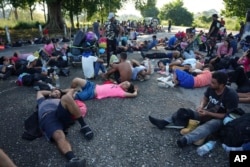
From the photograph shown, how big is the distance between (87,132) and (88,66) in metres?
3.92

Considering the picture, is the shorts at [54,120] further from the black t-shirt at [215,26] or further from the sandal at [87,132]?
the black t-shirt at [215,26]

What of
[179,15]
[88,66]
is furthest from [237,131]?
[179,15]

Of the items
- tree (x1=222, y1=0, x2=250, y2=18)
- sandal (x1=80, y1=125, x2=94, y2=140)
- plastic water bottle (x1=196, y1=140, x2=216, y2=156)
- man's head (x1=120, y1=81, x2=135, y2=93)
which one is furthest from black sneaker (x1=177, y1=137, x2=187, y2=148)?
tree (x1=222, y1=0, x2=250, y2=18)

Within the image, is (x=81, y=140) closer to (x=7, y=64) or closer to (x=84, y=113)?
(x=84, y=113)

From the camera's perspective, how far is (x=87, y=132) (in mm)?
4430

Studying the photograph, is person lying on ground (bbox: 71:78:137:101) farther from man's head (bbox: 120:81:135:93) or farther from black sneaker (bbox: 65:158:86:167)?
black sneaker (bbox: 65:158:86:167)

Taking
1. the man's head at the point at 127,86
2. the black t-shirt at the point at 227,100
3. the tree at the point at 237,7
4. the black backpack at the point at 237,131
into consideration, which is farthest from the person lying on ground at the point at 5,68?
the tree at the point at 237,7

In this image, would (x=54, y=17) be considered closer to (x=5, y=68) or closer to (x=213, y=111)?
(x=5, y=68)

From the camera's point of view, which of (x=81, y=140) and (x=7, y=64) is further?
(x=7, y=64)

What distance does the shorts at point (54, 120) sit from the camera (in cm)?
418

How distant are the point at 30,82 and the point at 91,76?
181cm

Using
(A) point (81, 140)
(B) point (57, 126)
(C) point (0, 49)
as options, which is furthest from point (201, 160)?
(C) point (0, 49)

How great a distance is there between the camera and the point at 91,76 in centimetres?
819

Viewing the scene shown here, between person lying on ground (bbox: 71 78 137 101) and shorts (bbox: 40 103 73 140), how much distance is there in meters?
1.65
